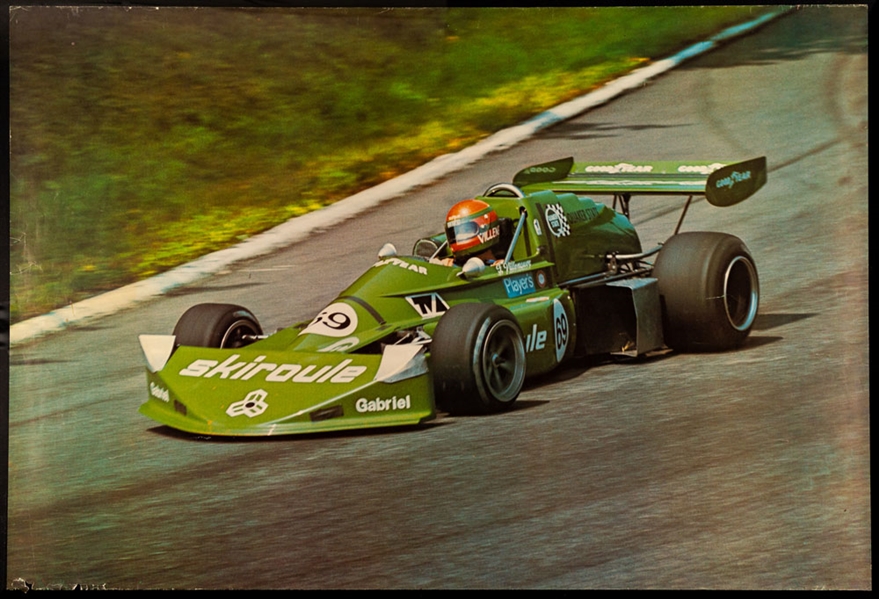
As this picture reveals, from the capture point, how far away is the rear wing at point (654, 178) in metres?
10.2

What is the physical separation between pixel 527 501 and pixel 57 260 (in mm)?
4594

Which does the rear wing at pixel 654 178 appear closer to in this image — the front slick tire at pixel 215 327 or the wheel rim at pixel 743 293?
the wheel rim at pixel 743 293

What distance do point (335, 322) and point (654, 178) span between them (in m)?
2.98

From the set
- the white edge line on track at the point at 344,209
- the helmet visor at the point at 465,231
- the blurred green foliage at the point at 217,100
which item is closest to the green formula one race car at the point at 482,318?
the helmet visor at the point at 465,231

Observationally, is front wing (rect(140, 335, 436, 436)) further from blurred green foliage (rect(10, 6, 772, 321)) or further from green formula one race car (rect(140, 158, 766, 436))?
blurred green foliage (rect(10, 6, 772, 321))

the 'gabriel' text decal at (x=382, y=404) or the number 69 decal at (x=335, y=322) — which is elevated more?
the number 69 decal at (x=335, y=322)

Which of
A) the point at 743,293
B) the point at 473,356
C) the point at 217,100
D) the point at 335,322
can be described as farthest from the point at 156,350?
the point at 743,293

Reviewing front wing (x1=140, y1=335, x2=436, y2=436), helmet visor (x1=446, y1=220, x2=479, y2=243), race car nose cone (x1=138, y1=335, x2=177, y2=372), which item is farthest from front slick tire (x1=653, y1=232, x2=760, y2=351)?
race car nose cone (x1=138, y1=335, x2=177, y2=372)

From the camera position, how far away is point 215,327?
9.22 meters

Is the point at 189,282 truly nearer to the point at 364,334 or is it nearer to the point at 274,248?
the point at 274,248

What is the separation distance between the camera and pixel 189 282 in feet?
38.1

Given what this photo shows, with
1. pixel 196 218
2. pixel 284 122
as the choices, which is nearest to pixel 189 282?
pixel 196 218

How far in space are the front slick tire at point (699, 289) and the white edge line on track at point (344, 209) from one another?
1881 mm

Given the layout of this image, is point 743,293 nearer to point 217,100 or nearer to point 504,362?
point 504,362
